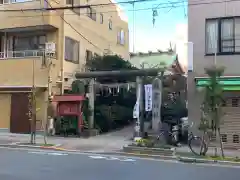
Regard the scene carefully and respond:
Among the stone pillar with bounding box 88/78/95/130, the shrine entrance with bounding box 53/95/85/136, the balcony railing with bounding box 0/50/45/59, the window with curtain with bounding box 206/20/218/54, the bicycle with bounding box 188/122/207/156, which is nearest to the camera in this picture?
the bicycle with bounding box 188/122/207/156

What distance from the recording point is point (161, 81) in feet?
66.6

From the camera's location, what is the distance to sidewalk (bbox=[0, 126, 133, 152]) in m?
17.0

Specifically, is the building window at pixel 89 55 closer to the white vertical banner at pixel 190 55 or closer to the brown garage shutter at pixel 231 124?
the white vertical banner at pixel 190 55

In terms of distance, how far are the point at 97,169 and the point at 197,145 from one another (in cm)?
690

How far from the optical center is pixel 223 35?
17.9m

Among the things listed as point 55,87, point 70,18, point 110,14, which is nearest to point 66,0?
point 70,18

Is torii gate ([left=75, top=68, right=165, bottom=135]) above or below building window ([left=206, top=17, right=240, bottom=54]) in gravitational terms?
below

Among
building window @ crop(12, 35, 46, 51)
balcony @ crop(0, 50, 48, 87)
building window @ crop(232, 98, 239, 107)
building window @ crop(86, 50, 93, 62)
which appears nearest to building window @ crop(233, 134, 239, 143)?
building window @ crop(232, 98, 239, 107)

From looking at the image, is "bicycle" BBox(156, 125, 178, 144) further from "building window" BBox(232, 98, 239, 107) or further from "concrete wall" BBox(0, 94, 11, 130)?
"concrete wall" BBox(0, 94, 11, 130)

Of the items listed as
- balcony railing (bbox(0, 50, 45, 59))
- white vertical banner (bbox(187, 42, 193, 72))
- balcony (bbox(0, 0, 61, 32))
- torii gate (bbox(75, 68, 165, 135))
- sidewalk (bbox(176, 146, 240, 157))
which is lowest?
sidewalk (bbox(176, 146, 240, 157))

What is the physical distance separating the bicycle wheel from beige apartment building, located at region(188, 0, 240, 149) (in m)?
1.75

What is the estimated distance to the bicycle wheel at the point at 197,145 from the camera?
15.2 m

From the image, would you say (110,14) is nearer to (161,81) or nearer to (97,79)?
(97,79)

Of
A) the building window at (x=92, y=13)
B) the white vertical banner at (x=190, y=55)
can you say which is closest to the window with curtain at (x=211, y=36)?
the white vertical banner at (x=190, y=55)
